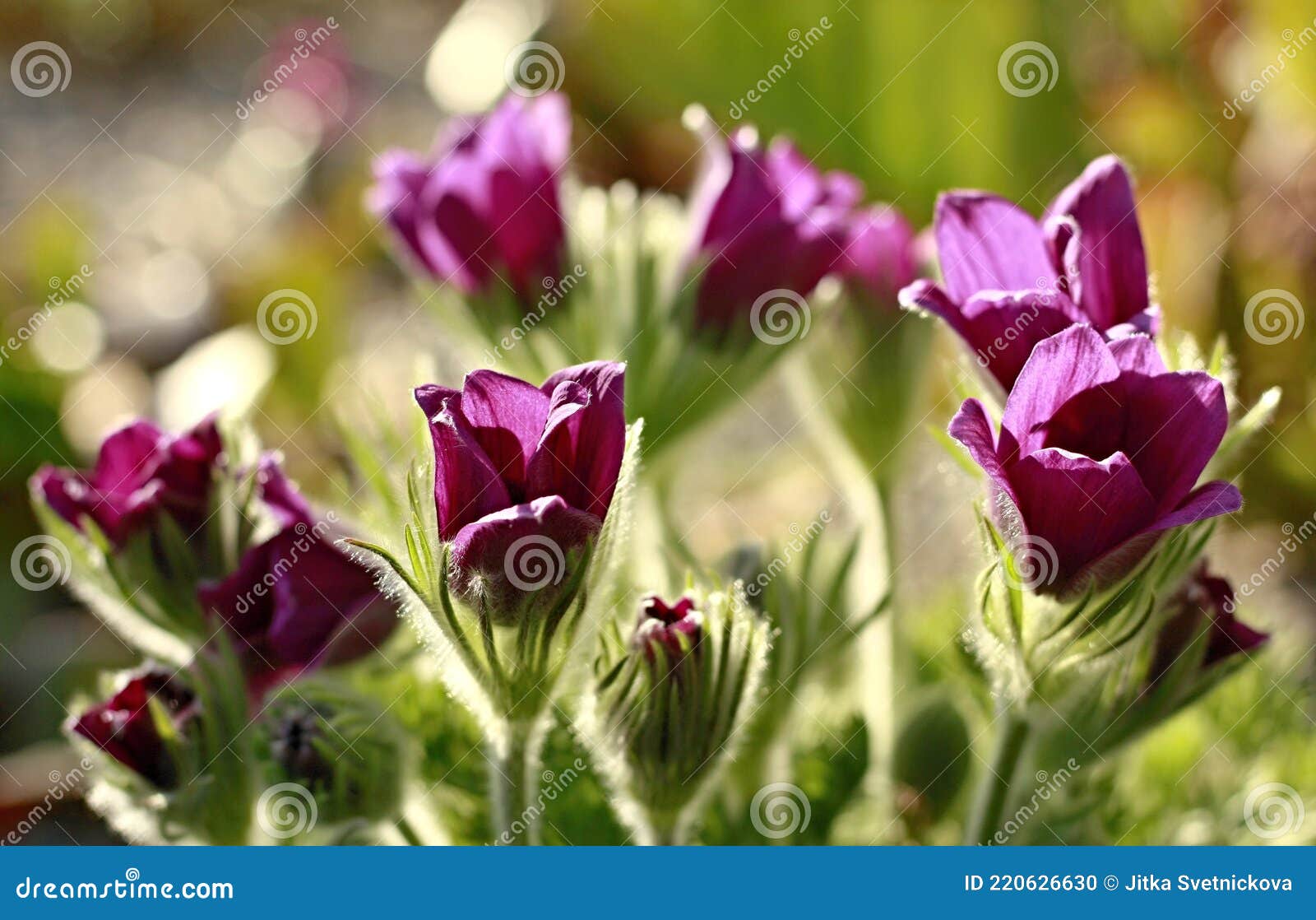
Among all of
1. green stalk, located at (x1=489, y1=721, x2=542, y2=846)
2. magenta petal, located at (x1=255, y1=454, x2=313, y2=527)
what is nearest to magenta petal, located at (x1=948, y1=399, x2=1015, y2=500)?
green stalk, located at (x1=489, y1=721, x2=542, y2=846)

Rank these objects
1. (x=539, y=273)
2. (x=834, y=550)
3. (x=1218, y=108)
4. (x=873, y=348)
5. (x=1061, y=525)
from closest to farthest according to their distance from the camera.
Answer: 1. (x=1061, y=525)
2. (x=539, y=273)
3. (x=873, y=348)
4. (x=834, y=550)
5. (x=1218, y=108)

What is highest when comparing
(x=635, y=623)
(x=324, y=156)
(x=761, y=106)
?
(x=761, y=106)

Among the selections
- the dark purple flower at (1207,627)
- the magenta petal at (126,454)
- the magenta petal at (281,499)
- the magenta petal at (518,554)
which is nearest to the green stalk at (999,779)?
the dark purple flower at (1207,627)

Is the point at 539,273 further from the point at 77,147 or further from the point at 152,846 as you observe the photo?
the point at 77,147

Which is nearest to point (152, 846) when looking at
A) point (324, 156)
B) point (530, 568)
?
point (530, 568)

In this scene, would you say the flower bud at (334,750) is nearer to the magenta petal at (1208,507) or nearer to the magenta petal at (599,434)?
the magenta petal at (599,434)

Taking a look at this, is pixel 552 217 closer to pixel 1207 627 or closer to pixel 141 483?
pixel 141 483

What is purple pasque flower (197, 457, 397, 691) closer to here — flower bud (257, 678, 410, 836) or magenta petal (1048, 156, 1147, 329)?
flower bud (257, 678, 410, 836)
